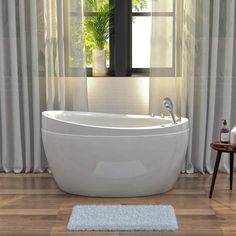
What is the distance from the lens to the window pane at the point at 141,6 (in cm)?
392

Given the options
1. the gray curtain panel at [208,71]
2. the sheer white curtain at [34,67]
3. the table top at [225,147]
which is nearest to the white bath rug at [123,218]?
the table top at [225,147]

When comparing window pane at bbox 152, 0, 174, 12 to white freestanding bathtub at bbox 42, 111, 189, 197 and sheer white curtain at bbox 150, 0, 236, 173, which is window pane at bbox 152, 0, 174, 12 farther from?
white freestanding bathtub at bbox 42, 111, 189, 197

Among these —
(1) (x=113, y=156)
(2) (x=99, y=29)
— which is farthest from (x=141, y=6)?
(1) (x=113, y=156)

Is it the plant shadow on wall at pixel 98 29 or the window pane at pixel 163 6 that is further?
the plant shadow on wall at pixel 98 29

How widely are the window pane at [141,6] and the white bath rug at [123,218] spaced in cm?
191

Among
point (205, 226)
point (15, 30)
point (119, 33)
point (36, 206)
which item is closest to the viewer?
point (205, 226)

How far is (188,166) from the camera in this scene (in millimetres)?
3793

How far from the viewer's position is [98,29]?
376 centimetres

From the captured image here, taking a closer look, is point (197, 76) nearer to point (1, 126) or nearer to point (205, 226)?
point (205, 226)

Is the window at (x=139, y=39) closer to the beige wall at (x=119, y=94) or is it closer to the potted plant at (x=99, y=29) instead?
the potted plant at (x=99, y=29)

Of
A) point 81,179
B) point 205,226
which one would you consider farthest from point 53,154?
point 205,226

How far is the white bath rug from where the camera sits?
8.45 feet

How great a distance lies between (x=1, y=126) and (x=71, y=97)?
679 mm

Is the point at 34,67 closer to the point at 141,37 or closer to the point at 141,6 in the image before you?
the point at 141,37
